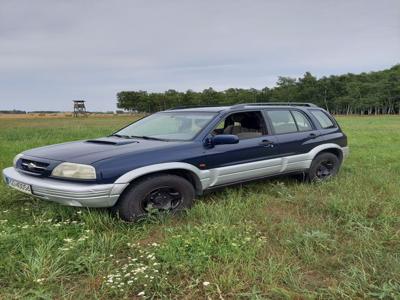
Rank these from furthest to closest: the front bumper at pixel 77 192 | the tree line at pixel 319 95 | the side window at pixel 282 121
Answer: the tree line at pixel 319 95
the side window at pixel 282 121
the front bumper at pixel 77 192

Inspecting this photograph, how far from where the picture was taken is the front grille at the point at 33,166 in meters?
4.17

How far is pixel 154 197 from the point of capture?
4.31m

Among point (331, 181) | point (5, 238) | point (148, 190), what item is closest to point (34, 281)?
point (5, 238)

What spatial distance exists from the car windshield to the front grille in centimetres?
141

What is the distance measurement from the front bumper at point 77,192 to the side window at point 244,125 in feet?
7.10

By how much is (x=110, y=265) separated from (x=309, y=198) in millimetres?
2970

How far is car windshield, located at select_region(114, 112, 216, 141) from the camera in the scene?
16.6 feet

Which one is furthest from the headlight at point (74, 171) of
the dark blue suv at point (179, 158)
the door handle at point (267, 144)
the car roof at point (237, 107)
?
the door handle at point (267, 144)

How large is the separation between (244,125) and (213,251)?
2860 millimetres

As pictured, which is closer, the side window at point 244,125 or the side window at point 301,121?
the side window at point 244,125

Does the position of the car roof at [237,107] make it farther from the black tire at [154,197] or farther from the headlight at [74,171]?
the headlight at [74,171]

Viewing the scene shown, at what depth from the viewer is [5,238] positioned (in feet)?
11.5

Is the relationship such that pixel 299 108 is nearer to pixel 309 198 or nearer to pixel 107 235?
pixel 309 198

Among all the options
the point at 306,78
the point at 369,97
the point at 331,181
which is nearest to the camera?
the point at 331,181
